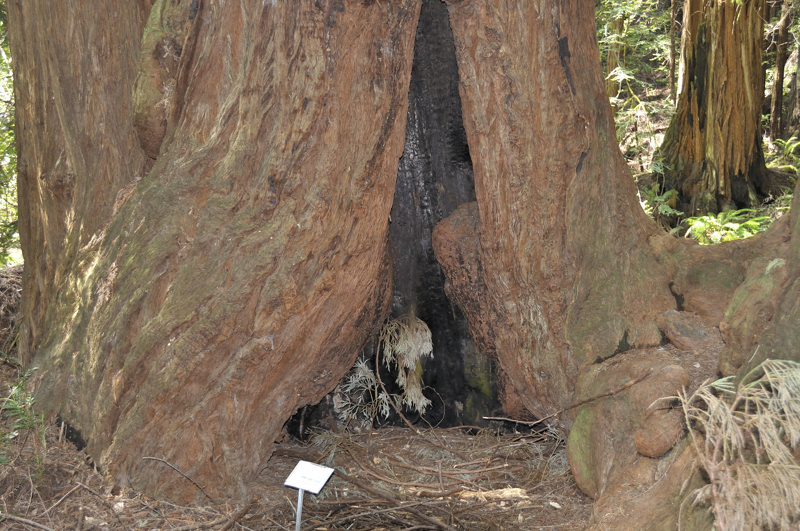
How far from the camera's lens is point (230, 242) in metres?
3.32

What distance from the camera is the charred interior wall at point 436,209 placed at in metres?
4.18

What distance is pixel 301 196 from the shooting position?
11.1ft

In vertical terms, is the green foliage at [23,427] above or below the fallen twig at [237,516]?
above

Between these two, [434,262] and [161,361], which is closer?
[161,361]

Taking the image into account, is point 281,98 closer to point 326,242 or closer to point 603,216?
point 326,242

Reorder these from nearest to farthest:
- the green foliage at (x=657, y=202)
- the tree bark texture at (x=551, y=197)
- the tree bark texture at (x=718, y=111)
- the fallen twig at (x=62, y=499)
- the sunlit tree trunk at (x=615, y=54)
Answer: the fallen twig at (x=62, y=499) < the tree bark texture at (x=551, y=197) < the tree bark texture at (x=718, y=111) < the green foliage at (x=657, y=202) < the sunlit tree trunk at (x=615, y=54)

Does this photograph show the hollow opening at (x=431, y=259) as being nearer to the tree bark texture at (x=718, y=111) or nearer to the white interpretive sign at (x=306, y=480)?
the white interpretive sign at (x=306, y=480)

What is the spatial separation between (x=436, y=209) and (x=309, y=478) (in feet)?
7.08

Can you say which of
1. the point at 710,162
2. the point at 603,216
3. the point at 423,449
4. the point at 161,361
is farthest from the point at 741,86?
the point at 161,361

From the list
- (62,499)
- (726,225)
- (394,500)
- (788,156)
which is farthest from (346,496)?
(788,156)

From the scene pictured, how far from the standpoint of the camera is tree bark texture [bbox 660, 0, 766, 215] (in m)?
8.26

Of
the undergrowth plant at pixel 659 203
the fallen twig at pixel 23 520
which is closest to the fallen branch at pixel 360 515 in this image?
the fallen twig at pixel 23 520

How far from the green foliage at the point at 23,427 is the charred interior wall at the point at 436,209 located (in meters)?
2.24

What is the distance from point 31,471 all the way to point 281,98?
225 cm
